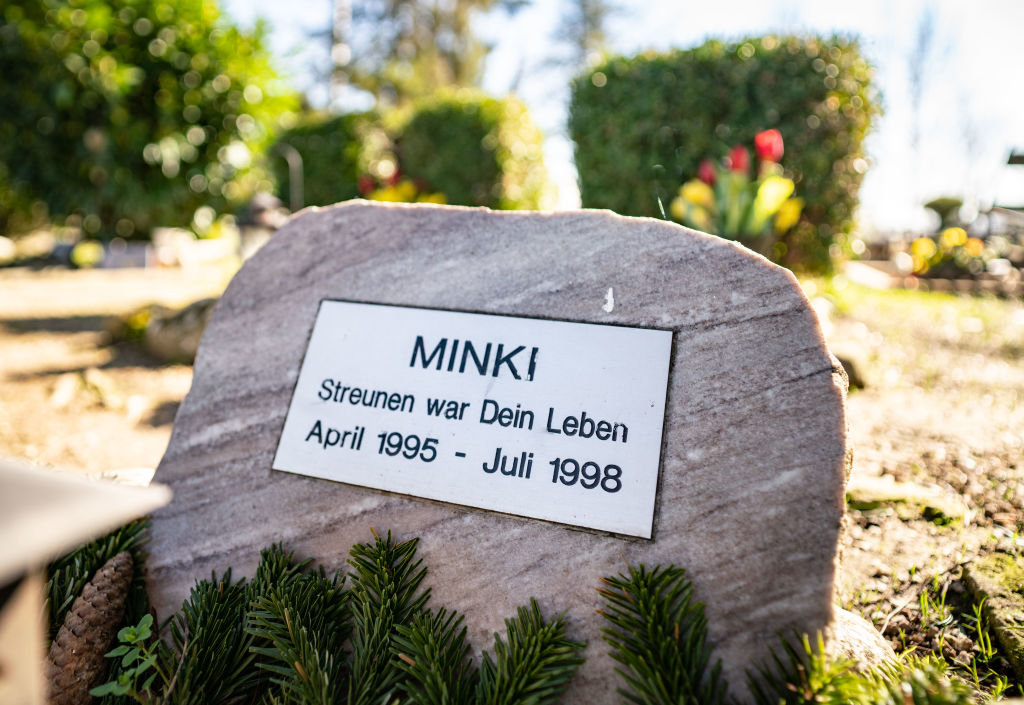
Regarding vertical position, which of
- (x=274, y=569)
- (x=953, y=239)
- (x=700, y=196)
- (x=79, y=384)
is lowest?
(x=274, y=569)

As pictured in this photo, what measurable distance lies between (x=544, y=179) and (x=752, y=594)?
700 cm

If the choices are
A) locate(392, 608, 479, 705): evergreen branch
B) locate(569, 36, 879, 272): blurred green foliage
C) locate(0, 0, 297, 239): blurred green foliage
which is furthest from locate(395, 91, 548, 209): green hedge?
locate(392, 608, 479, 705): evergreen branch

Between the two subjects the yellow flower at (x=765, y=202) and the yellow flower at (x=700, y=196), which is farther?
the yellow flower at (x=700, y=196)

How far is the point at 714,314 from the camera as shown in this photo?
1411 mm

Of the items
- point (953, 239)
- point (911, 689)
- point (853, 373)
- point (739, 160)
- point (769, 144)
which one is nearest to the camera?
point (911, 689)

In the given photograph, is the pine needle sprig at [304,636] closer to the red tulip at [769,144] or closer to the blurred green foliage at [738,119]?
the red tulip at [769,144]

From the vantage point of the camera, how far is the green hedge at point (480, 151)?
719 centimetres

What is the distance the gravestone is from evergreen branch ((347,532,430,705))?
0.06 metres

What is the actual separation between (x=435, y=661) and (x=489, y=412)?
557 mm

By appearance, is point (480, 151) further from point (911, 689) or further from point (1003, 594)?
point (911, 689)

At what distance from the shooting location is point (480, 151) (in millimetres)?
7238

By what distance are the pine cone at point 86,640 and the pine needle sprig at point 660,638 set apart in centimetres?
110

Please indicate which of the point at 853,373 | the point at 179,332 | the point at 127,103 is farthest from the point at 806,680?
the point at 127,103

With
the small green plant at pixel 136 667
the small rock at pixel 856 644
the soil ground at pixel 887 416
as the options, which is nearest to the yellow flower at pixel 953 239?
the soil ground at pixel 887 416
